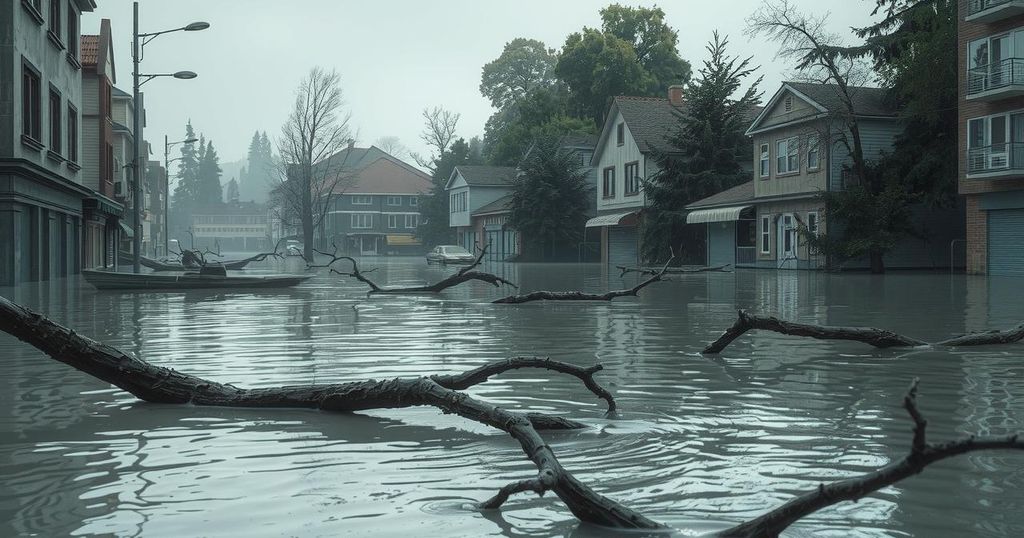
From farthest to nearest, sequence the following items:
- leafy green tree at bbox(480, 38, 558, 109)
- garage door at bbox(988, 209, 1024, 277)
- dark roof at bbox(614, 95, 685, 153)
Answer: leafy green tree at bbox(480, 38, 558, 109) < dark roof at bbox(614, 95, 685, 153) < garage door at bbox(988, 209, 1024, 277)

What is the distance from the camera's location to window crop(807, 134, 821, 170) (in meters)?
44.6

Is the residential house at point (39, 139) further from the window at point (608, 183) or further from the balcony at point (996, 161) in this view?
the window at point (608, 183)

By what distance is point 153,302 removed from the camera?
70.8ft

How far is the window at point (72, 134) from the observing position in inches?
1352

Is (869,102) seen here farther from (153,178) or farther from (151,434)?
(153,178)

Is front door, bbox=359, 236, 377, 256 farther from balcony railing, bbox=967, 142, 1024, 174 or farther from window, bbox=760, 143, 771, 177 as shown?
balcony railing, bbox=967, 142, 1024, 174

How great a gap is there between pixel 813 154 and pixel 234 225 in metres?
161

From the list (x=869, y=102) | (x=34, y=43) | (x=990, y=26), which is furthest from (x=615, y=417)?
(x=869, y=102)

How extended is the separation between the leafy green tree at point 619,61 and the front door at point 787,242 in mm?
37048

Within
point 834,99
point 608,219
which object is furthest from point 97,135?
point 834,99

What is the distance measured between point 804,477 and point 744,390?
3.21 m

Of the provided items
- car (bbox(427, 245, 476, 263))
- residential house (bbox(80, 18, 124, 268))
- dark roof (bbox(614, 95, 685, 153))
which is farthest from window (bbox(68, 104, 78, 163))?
car (bbox(427, 245, 476, 263))

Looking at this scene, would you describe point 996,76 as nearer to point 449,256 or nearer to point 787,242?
point 787,242

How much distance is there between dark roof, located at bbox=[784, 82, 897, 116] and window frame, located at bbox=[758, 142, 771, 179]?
3.58m
